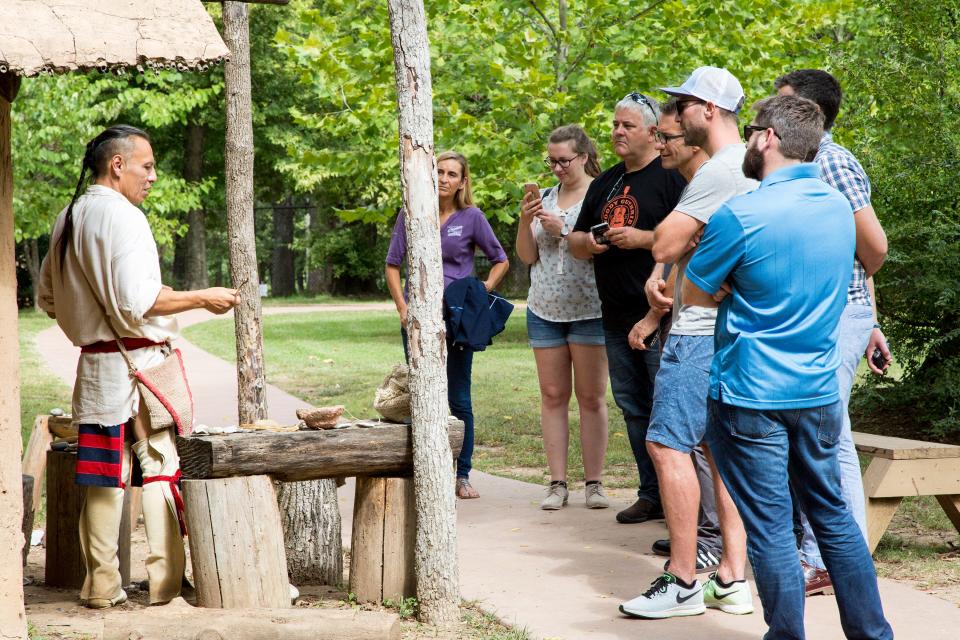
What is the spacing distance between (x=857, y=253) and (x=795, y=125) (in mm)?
1122

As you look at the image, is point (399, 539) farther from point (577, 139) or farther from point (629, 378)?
point (577, 139)

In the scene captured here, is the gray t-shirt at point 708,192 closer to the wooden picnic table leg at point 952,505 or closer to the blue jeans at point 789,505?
the blue jeans at point 789,505

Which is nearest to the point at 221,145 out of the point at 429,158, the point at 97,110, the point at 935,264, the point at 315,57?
the point at 97,110

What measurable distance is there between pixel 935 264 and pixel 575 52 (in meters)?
8.28

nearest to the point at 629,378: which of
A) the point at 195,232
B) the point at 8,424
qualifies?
the point at 8,424

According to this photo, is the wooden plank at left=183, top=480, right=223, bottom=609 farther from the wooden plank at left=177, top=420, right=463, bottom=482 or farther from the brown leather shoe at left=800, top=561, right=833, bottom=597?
the brown leather shoe at left=800, top=561, right=833, bottom=597

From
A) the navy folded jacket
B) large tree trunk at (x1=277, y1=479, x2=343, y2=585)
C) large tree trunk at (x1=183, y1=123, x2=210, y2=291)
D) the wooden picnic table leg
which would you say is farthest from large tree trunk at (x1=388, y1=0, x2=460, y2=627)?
large tree trunk at (x1=183, y1=123, x2=210, y2=291)

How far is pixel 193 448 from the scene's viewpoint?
174 inches

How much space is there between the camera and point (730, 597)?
4566 mm

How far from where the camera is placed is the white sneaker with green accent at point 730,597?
15.0 feet

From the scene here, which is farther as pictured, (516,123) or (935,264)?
(516,123)

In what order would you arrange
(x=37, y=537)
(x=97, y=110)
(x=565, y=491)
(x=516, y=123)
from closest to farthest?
1. (x=37, y=537)
2. (x=565, y=491)
3. (x=516, y=123)
4. (x=97, y=110)

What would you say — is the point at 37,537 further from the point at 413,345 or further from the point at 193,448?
the point at 413,345

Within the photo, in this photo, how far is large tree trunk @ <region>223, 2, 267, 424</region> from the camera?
582cm
